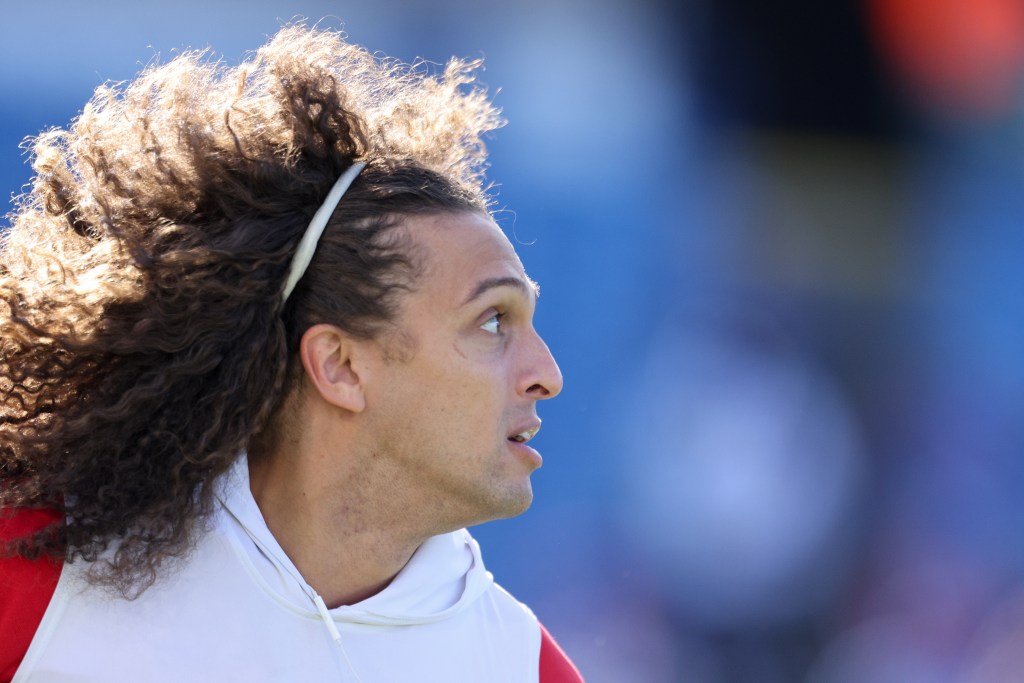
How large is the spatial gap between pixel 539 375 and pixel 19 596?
106 centimetres

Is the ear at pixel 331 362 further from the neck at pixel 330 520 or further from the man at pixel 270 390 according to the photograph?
the neck at pixel 330 520

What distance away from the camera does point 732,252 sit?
490 centimetres

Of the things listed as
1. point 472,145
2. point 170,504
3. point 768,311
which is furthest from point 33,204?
point 768,311

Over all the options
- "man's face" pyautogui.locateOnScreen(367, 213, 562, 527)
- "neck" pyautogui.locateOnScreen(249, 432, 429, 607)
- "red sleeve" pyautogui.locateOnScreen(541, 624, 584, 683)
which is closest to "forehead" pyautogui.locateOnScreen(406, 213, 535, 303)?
"man's face" pyautogui.locateOnScreen(367, 213, 562, 527)

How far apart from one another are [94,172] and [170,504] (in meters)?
0.77

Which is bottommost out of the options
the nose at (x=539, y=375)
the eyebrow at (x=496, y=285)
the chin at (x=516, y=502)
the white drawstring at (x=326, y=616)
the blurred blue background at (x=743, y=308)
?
the white drawstring at (x=326, y=616)

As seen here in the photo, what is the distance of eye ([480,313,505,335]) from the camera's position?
2230mm

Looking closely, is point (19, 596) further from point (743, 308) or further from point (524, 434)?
point (743, 308)

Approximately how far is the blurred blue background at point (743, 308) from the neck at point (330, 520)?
2142mm

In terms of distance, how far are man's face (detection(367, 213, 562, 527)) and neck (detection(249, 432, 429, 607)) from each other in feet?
0.26

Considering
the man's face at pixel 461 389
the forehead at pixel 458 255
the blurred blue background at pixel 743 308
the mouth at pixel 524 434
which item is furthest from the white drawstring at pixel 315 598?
the blurred blue background at pixel 743 308

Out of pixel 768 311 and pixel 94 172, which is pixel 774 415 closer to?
pixel 768 311

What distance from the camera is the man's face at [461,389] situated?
215cm

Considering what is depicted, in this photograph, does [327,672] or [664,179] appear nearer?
[327,672]
